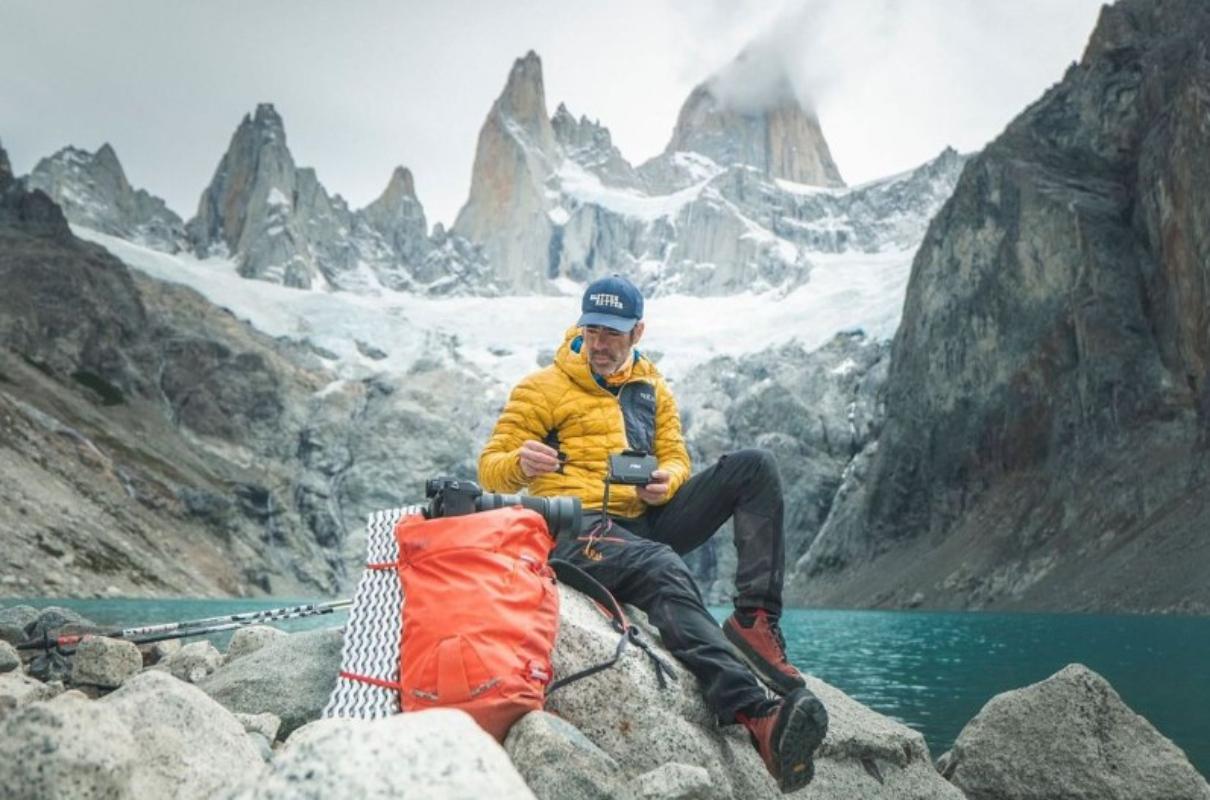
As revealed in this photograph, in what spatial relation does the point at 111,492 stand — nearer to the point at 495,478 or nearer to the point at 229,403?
the point at 229,403

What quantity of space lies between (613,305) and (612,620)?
238 cm

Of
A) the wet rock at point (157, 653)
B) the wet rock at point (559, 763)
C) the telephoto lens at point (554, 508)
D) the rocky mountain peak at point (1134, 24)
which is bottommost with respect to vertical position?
the wet rock at point (157, 653)

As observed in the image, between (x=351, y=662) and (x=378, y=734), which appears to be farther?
(x=351, y=662)

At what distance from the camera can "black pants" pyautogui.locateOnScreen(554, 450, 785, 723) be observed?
6297 millimetres

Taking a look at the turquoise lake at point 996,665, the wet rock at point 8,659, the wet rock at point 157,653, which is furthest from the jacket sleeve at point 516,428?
the turquoise lake at point 996,665

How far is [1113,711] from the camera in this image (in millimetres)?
8555

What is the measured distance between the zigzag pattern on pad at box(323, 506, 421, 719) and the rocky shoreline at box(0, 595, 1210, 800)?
356 millimetres

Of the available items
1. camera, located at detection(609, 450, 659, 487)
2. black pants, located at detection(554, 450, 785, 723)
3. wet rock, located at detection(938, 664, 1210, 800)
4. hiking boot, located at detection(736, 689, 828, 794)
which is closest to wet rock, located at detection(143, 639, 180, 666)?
black pants, located at detection(554, 450, 785, 723)

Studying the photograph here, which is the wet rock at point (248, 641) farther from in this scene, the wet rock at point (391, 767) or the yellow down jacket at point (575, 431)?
the wet rock at point (391, 767)

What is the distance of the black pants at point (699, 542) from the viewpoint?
20.7 ft

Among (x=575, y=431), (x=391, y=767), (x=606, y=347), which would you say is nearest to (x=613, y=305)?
(x=606, y=347)

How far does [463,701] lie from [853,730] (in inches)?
131

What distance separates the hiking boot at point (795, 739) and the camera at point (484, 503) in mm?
1817

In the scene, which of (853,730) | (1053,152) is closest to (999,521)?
(1053,152)
